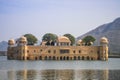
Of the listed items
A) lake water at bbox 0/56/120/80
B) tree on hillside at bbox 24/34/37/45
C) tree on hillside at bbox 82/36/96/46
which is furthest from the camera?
tree on hillside at bbox 82/36/96/46

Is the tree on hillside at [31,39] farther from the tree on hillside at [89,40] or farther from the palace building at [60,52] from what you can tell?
the tree on hillside at [89,40]

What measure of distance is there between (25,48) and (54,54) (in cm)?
824

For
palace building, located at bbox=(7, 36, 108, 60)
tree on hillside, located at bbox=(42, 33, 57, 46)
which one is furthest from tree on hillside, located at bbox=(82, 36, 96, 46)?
palace building, located at bbox=(7, 36, 108, 60)

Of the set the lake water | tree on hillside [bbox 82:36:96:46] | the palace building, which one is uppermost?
tree on hillside [bbox 82:36:96:46]

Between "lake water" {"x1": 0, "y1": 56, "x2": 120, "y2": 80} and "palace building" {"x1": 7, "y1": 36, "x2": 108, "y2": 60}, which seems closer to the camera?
"lake water" {"x1": 0, "y1": 56, "x2": 120, "y2": 80}

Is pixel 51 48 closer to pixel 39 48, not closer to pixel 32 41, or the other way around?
pixel 39 48

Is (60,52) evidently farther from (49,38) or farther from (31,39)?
(31,39)

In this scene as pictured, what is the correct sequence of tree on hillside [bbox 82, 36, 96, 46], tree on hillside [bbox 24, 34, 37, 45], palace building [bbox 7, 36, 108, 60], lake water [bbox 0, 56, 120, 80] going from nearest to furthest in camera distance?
lake water [bbox 0, 56, 120, 80] → palace building [bbox 7, 36, 108, 60] → tree on hillside [bbox 24, 34, 37, 45] → tree on hillside [bbox 82, 36, 96, 46]

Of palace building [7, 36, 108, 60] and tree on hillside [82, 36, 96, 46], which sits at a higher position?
tree on hillside [82, 36, 96, 46]

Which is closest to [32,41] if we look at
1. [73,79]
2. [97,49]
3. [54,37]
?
[54,37]

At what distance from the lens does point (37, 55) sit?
11531cm

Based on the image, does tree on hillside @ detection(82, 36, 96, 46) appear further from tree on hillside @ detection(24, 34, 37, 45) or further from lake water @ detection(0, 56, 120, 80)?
lake water @ detection(0, 56, 120, 80)

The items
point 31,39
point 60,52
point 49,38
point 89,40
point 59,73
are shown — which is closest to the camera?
point 59,73

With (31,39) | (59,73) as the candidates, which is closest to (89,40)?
(31,39)
